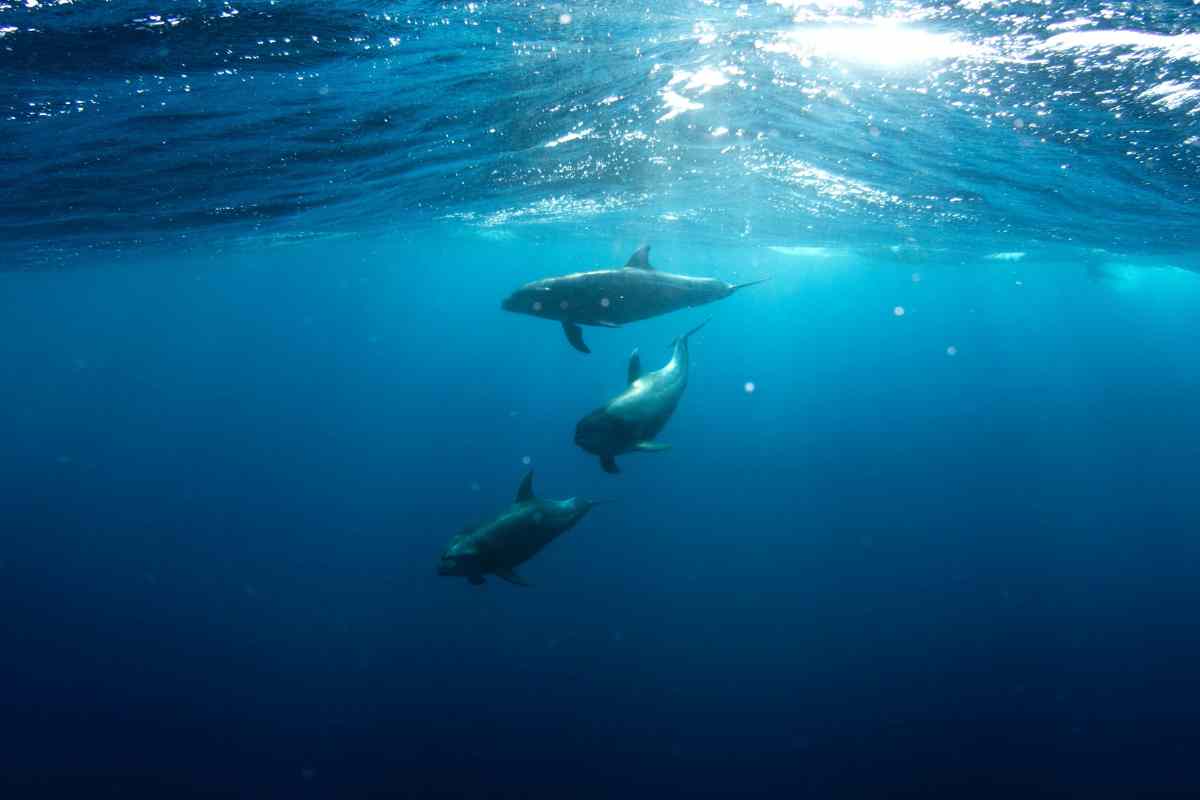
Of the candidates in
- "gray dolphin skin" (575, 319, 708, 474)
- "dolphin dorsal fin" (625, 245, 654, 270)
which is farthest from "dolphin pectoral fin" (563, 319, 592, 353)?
"dolphin dorsal fin" (625, 245, 654, 270)

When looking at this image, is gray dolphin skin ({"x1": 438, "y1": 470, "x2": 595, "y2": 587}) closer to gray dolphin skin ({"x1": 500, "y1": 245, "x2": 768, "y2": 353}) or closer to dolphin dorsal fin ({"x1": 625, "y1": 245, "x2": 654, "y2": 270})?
gray dolphin skin ({"x1": 500, "y1": 245, "x2": 768, "y2": 353})

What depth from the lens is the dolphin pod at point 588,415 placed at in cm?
671

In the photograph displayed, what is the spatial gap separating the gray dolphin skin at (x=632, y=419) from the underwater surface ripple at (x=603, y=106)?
484cm

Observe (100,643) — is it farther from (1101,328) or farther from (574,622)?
(1101,328)

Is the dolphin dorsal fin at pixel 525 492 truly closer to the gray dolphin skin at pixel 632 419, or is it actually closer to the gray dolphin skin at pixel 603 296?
the gray dolphin skin at pixel 632 419

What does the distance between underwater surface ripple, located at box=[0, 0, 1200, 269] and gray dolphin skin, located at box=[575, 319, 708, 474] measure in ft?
15.9

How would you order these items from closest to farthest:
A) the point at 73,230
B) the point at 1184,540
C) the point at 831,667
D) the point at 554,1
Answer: the point at 554,1 → the point at 831,667 → the point at 73,230 → the point at 1184,540

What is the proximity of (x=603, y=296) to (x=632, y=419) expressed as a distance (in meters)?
1.51

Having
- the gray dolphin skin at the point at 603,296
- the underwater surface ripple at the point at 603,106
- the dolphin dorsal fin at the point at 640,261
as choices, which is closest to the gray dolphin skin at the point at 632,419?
the gray dolphin skin at the point at 603,296

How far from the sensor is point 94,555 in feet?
85.5

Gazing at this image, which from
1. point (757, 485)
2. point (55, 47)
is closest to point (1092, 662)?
point (757, 485)

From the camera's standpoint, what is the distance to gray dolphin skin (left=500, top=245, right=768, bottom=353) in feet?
22.6

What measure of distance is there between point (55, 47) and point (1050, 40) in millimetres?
13129

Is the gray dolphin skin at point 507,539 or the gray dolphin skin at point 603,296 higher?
the gray dolphin skin at point 603,296
